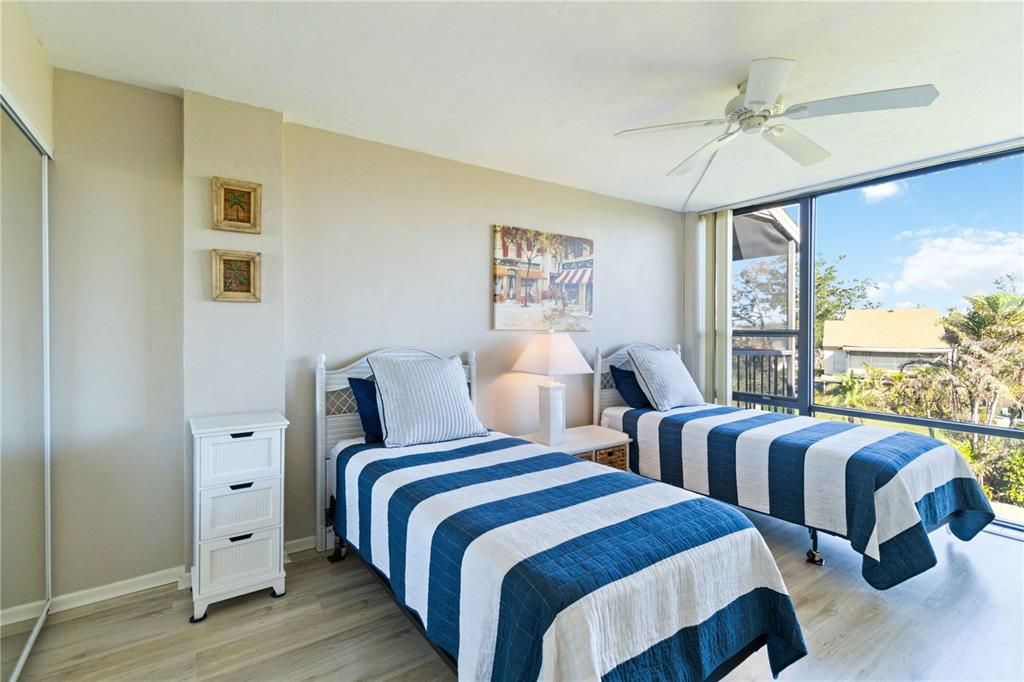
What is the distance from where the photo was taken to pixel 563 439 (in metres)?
3.26

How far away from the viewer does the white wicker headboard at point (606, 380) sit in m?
3.98

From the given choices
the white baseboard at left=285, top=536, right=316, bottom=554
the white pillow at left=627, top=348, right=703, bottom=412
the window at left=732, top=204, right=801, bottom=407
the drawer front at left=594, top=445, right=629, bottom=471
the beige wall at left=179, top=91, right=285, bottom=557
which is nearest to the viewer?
the beige wall at left=179, top=91, right=285, bottom=557

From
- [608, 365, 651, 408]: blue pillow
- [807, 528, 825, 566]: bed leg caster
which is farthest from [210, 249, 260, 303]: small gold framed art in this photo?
[807, 528, 825, 566]: bed leg caster

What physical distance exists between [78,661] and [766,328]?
195 inches

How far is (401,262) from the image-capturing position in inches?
120

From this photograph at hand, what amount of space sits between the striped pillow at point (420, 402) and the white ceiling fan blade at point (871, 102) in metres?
2.12

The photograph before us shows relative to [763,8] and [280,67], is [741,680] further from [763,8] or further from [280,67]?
[280,67]

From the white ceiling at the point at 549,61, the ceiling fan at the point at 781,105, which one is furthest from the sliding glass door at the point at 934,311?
the ceiling fan at the point at 781,105

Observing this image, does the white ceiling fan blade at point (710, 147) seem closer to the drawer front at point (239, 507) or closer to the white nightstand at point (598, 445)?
the white nightstand at point (598, 445)

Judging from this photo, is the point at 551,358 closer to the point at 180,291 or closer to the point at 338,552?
the point at 338,552

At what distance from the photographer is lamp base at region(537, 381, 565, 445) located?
10.5 feet

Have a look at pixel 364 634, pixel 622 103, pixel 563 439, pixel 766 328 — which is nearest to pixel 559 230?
pixel 622 103

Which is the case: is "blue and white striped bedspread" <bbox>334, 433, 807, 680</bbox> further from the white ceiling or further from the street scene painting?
the white ceiling

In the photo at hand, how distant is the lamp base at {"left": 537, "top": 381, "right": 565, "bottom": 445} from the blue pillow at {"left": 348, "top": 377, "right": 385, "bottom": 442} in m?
1.17
